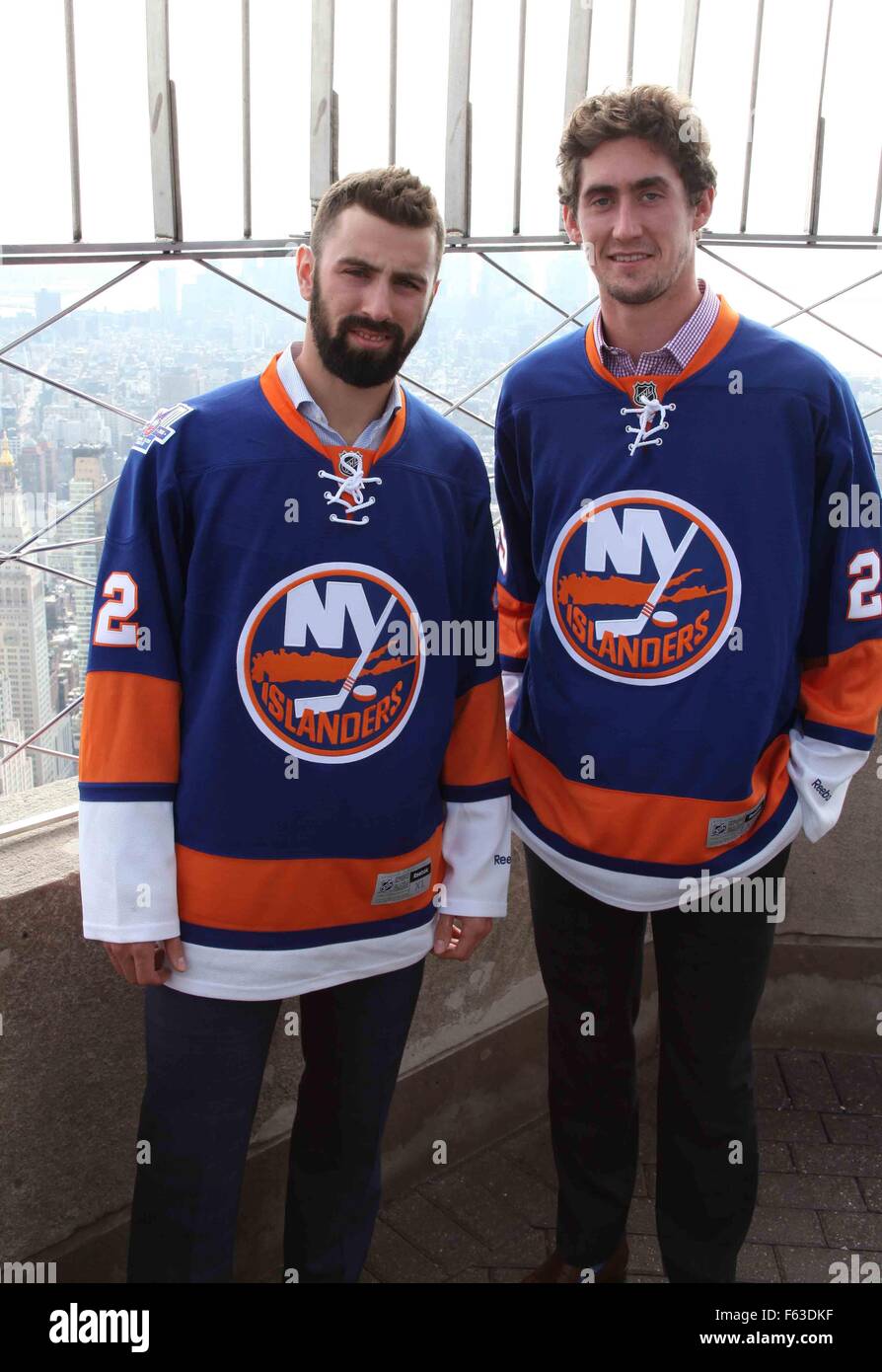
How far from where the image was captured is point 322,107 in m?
2.82

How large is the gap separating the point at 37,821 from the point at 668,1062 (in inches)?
46.3

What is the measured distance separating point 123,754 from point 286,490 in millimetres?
415

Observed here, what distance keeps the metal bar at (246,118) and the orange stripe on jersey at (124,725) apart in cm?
145

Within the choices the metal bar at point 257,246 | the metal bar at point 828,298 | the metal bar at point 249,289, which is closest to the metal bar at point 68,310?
the metal bar at point 257,246

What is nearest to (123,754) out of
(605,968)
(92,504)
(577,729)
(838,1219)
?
(577,729)

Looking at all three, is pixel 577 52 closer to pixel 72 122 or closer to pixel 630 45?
pixel 630 45

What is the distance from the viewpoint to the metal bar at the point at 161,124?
257 centimetres

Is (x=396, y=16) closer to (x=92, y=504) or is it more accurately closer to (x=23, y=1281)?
(x=92, y=504)

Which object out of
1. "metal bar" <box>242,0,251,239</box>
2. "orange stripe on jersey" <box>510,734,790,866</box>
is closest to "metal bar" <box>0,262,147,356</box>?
"metal bar" <box>242,0,251,239</box>

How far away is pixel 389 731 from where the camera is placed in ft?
6.07

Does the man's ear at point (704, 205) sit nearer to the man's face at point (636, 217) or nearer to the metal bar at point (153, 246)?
the man's face at point (636, 217)

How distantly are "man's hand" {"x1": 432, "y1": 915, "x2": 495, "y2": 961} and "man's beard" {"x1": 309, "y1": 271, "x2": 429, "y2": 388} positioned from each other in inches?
32.7

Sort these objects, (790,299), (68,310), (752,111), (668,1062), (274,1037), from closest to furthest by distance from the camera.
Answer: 1. (668,1062)
2. (274,1037)
3. (68,310)
4. (752,111)
5. (790,299)

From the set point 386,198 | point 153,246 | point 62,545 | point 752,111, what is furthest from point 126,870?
point 752,111
